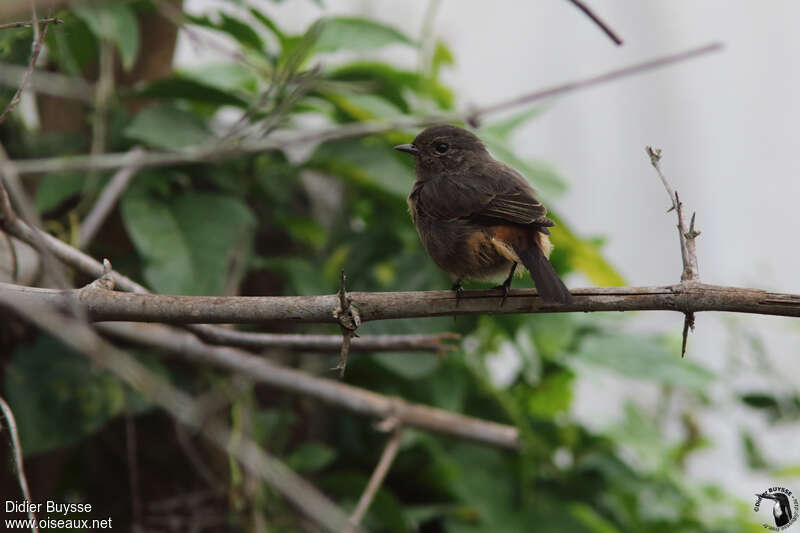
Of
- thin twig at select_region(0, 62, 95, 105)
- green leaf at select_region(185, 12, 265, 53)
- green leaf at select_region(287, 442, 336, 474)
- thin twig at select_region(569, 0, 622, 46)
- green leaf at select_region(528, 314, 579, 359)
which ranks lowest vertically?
green leaf at select_region(287, 442, 336, 474)

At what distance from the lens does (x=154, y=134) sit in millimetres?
3090

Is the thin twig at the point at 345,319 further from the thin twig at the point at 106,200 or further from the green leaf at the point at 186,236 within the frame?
the thin twig at the point at 106,200

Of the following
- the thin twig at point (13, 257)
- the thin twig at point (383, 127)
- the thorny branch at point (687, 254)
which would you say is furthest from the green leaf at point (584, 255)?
the thin twig at point (13, 257)

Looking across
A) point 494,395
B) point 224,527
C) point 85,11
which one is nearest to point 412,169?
point 494,395

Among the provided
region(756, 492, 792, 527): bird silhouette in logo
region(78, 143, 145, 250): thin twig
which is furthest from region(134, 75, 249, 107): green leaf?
region(756, 492, 792, 527): bird silhouette in logo

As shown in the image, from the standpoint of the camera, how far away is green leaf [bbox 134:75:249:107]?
3209 mm

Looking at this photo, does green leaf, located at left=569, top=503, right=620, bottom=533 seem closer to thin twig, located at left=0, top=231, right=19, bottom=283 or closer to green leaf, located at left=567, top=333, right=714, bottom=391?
A: green leaf, located at left=567, top=333, right=714, bottom=391

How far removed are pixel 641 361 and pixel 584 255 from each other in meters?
0.55

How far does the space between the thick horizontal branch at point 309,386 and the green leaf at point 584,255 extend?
0.77 metres

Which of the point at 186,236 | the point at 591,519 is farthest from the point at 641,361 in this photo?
the point at 186,236

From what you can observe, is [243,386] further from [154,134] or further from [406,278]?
[154,134]

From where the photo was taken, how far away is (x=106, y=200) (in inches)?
118

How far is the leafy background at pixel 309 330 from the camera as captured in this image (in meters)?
3.01

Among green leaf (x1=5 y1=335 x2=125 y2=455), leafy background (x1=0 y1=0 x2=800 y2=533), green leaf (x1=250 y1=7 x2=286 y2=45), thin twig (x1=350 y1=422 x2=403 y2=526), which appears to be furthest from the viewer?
green leaf (x1=250 y1=7 x2=286 y2=45)
